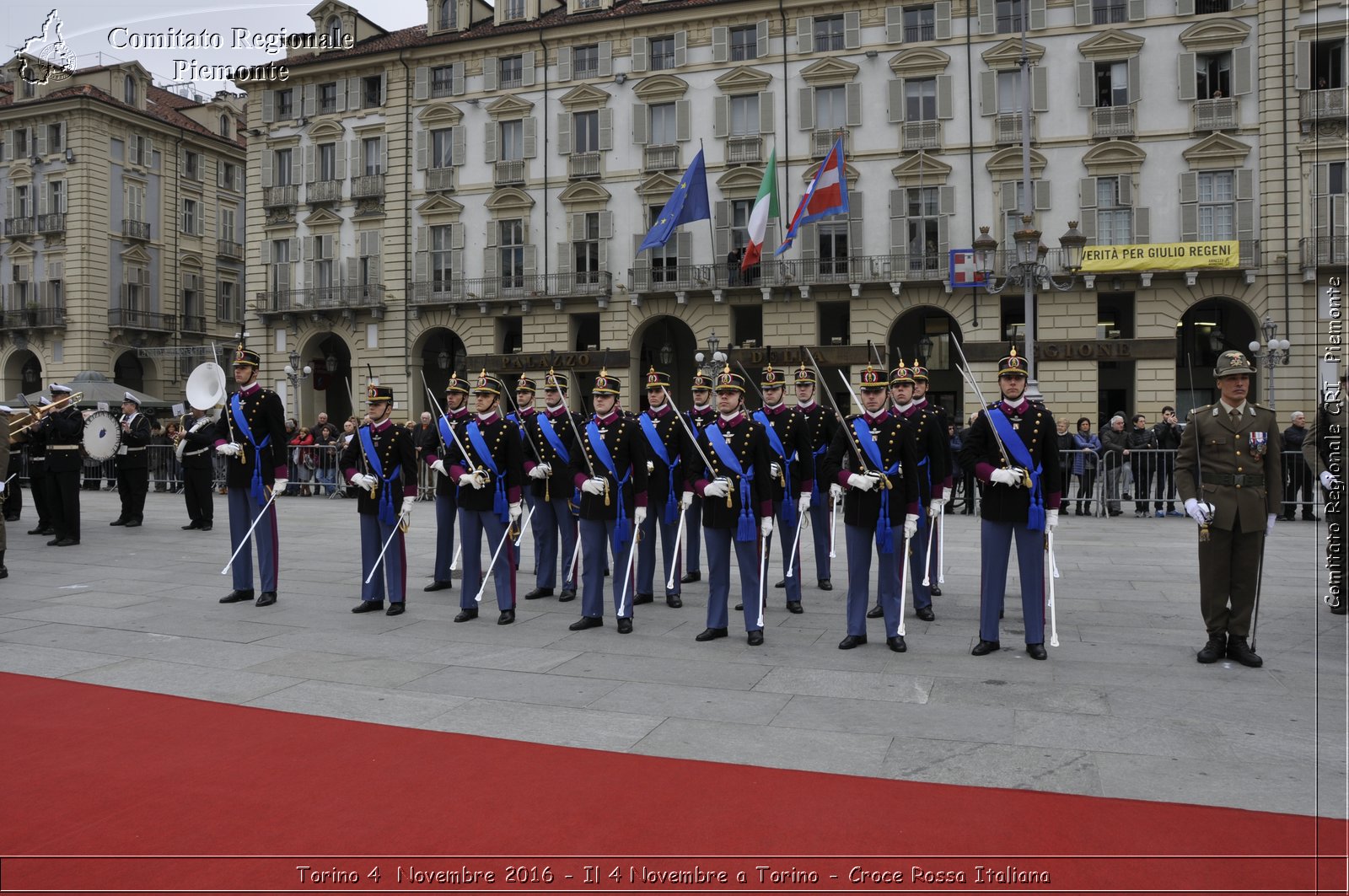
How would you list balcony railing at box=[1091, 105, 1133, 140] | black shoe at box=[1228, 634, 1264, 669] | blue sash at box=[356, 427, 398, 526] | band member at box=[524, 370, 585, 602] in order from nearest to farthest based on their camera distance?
1. black shoe at box=[1228, 634, 1264, 669]
2. blue sash at box=[356, 427, 398, 526]
3. band member at box=[524, 370, 585, 602]
4. balcony railing at box=[1091, 105, 1133, 140]

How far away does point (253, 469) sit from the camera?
411 inches

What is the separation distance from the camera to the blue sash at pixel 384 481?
10.1 metres

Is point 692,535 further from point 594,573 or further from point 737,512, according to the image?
point 737,512

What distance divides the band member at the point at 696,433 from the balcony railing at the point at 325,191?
3215 cm

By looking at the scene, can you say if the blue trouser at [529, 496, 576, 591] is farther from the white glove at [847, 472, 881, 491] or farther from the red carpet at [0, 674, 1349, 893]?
the red carpet at [0, 674, 1349, 893]

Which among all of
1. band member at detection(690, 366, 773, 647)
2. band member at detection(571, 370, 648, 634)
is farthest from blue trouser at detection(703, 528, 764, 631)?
band member at detection(571, 370, 648, 634)

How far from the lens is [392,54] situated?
128ft

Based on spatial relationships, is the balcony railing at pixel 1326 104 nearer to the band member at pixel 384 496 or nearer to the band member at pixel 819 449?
the band member at pixel 819 449

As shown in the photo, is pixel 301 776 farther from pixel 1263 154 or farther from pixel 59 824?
pixel 1263 154

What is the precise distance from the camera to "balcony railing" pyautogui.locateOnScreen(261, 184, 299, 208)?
4097cm

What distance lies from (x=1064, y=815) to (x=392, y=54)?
39889 millimetres

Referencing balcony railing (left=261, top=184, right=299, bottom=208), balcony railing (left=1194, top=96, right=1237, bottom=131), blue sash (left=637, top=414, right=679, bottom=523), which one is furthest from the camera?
balcony railing (left=261, top=184, right=299, bottom=208)

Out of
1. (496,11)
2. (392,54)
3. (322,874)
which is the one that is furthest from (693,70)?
(322,874)

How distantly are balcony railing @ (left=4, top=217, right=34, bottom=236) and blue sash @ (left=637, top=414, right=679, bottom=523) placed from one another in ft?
153
